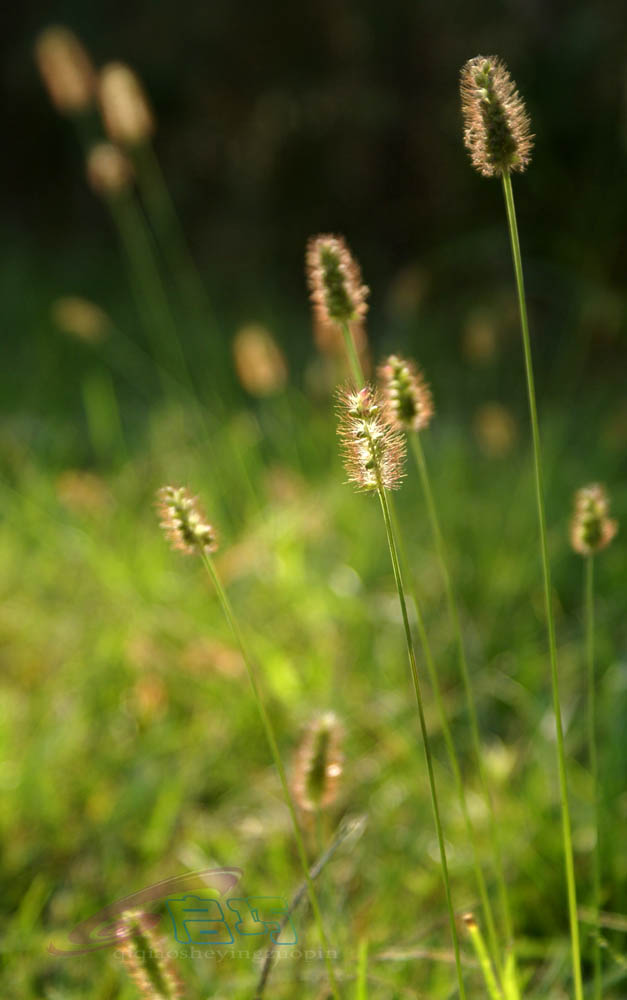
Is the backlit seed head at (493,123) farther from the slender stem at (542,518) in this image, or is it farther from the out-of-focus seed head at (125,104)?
the out-of-focus seed head at (125,104)

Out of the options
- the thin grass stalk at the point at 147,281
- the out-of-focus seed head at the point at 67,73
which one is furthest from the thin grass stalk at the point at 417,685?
the thin grass stalk at the point at 147,281

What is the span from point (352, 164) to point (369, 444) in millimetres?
4016

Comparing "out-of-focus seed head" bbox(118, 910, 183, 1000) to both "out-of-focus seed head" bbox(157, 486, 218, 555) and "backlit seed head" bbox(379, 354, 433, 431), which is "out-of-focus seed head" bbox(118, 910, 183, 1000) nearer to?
"out-of-focus seed head" bbox(157, 486, 218, 555)

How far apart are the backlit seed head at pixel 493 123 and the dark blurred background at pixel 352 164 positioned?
215cm

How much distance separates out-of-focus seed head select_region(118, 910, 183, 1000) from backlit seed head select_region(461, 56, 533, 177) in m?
0.67

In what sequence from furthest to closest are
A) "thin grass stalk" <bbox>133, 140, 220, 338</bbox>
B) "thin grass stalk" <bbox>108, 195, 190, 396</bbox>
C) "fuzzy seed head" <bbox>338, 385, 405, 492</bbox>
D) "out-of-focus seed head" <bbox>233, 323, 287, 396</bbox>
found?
"thin grass stalk" <bbox>133, 140, 220, 338</bbox> → "thin grass stalk" <bbox>108, 195, 190, 396</bbox> → "out-of-focus seed head" <bbox>233, 323, 287, 396</bbox> → "fuzzy seed head" <bbox>338, 385, 405, 492</bbox>

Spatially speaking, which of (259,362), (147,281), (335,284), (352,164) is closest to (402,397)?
(335,284)

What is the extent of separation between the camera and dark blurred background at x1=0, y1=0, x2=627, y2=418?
3367 mm

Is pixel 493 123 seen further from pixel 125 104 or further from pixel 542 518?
pixel 125 104

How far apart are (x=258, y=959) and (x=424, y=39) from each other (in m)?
3.84

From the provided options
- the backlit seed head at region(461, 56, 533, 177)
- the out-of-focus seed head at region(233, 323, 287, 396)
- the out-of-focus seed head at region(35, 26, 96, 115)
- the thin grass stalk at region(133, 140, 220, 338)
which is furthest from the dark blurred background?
the backlit seed head at region(461, 56, 533, 177)

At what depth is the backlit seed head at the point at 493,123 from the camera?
2.30 ft

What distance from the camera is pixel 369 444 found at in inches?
26.2

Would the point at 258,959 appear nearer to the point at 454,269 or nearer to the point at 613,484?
the point at 613,484
